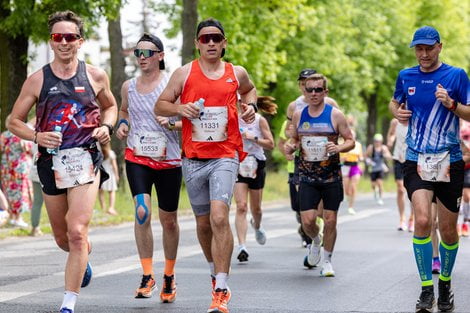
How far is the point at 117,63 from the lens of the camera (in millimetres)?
27906

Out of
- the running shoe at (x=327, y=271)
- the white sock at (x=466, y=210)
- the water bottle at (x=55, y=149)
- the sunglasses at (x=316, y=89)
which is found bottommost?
the white sock at (x=466, y=210)

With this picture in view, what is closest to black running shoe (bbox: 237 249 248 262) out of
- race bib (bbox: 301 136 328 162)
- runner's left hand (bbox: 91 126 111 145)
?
race bib (bbox: 301 136 328 162)

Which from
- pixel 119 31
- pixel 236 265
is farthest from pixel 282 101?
pixel 236 265

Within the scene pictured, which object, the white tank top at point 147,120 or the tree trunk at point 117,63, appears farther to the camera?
the tree trunk at point 117,63

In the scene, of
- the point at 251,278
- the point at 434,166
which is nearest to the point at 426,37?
the point at 434,166

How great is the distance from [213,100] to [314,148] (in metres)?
3.17

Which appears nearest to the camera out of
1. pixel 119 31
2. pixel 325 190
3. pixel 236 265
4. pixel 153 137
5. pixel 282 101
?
pixel 153 137

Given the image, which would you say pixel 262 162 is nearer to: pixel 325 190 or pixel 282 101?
pixel 325 190

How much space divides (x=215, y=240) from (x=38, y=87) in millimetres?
1699

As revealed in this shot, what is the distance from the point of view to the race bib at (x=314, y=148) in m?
12.0

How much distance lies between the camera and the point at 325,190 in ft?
39.7

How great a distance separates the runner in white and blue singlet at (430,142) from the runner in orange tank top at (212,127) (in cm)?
124

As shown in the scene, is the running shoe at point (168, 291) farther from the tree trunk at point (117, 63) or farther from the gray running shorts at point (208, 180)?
the tree trunk at point (117, 63)

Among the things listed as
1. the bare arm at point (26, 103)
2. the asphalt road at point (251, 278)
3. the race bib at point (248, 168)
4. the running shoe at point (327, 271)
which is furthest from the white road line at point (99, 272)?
the running shoe at point (327, 271)
